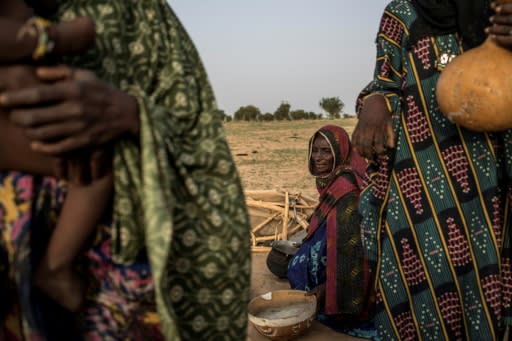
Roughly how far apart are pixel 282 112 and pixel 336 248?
46488 millimetres

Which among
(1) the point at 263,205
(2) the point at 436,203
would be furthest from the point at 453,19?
(1) the point at 263,205

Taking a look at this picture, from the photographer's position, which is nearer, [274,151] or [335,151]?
[335,151]

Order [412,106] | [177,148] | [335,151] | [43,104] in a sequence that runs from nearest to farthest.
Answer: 1. [43,104]
2. [177,148]
3. [412,106]
4. [335,151]

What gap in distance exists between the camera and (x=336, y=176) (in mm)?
5082

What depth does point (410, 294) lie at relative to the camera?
3.28m

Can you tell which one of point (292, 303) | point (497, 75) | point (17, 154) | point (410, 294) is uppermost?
point (497, 75)

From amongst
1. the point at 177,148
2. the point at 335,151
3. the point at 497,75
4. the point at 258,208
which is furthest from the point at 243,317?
the point at 258,208

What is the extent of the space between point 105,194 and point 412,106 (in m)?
2.06

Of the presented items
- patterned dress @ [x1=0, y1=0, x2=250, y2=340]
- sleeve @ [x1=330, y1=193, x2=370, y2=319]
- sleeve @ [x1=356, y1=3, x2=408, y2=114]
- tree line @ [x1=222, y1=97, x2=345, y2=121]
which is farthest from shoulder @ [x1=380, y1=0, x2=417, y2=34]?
tree line @ [x1=222, y1=97, x2=345, y2=121]

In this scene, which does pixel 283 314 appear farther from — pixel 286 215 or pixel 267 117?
pixel 267 117

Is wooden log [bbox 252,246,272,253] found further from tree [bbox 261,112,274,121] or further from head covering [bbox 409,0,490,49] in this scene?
tree [bbox 261,112,274,121]

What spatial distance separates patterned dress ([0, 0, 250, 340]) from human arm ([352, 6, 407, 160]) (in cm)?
141

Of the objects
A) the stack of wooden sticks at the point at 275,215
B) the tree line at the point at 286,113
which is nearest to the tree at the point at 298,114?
the tree line at the point at 286,113

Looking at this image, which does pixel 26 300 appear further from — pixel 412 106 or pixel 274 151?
pixel 274 151
